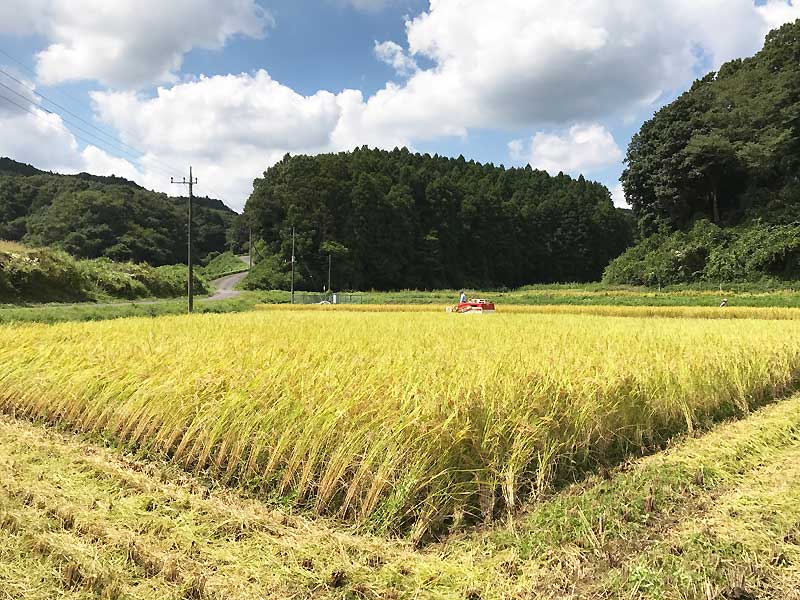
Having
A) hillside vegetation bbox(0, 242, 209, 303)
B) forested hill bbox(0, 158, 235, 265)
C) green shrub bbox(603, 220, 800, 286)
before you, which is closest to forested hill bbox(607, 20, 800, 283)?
green shrub bbox(603, 220, 800, 286)

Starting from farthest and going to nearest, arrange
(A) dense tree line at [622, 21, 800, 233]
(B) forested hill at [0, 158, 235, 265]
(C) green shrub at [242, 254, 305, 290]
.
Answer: (B) forested hill at [0, 158, 235, 265], (C) green shrub at [242, 254, 305, 290], (A) dense tree line at [622, 21, 800, 233]

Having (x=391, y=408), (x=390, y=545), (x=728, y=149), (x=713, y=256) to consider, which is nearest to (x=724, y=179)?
(x=728, y=149)

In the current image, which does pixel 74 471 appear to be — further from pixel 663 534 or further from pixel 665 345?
pixel 665 345

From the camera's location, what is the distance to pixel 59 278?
25.6 m

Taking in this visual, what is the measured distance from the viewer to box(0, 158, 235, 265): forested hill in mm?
58594

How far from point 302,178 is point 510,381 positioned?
212 ft

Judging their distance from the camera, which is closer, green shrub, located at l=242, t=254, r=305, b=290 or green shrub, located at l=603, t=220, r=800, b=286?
green shrub, located at l=603, t=220, r=800, b=286

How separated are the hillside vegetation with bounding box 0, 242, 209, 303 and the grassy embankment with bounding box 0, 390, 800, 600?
24.6m

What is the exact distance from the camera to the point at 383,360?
529 centimetres

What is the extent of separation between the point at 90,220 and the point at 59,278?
39.9 metres

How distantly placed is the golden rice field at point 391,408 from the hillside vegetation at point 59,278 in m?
20.2

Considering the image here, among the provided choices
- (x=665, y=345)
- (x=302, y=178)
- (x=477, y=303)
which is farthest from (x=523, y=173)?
(x=665, y=345)

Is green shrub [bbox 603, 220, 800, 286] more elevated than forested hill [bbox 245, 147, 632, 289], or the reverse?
forested hill [bbox 245, 147, 632, 289]

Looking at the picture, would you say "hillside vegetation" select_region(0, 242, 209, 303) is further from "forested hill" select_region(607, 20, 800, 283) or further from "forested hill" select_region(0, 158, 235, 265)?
"forested hill" select_region(607, 20, 800, 283)
